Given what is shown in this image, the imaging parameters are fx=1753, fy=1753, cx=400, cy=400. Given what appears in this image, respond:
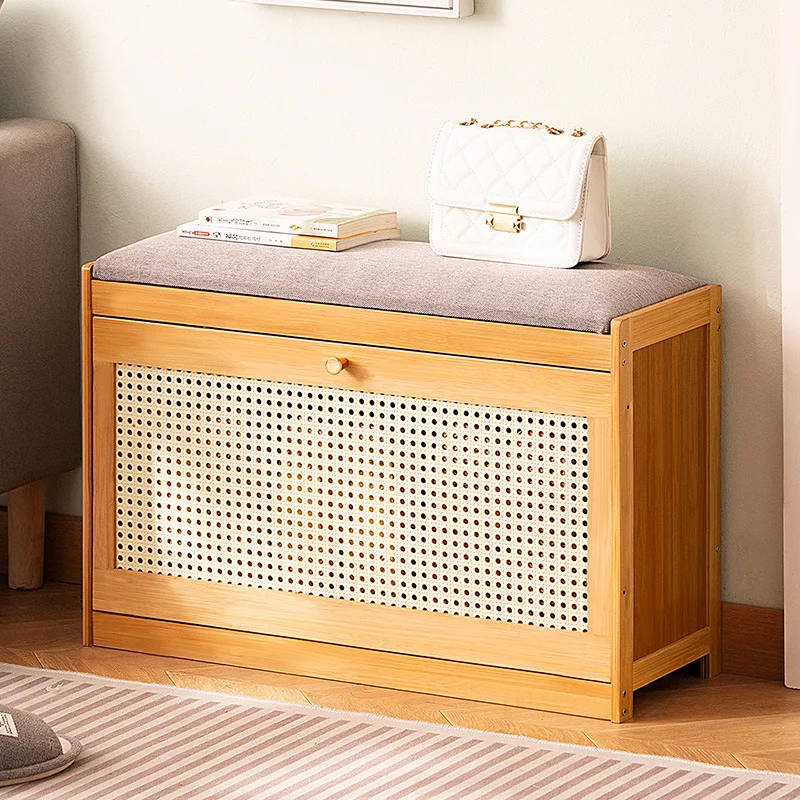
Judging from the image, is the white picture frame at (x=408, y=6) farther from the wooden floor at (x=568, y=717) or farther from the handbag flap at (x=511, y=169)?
the wooden floor at (x=568, y=717)

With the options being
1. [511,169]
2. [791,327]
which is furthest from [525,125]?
[791,327]

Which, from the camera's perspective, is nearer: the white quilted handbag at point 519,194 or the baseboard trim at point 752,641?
the white quilted handbag at point 519,194

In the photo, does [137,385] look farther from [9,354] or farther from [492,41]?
[492,41]

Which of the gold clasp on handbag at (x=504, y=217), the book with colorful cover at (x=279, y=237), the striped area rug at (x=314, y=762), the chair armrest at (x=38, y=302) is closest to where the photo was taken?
the striped area rug at (x=314, y=762)

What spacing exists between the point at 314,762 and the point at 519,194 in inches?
31.5

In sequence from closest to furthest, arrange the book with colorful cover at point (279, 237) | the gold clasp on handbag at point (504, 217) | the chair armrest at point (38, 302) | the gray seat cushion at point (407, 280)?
the gray seat cushion at point (407, 280) → the gold clasp on handbag at point (504, 217) → the book with colorful cover at point (279, 237) → the chair armrest at point (38, 302)

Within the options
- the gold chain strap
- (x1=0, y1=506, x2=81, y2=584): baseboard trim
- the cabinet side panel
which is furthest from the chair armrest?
the cabinet side panel

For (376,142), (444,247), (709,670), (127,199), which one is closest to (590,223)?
(444,247)

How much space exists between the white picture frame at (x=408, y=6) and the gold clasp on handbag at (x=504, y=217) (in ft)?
1.08

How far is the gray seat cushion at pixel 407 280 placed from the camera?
2.28 metres

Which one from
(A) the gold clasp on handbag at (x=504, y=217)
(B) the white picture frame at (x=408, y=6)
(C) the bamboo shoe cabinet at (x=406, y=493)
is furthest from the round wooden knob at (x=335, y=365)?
(B) the white picture frame at (x=408, y=6)

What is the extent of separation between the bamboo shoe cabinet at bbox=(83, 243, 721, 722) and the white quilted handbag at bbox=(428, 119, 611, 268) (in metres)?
0.14

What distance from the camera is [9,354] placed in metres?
2.74

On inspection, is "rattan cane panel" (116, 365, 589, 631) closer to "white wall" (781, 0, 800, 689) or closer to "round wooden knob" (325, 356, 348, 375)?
"round wooden knob" (325, 356, 348, 375)
